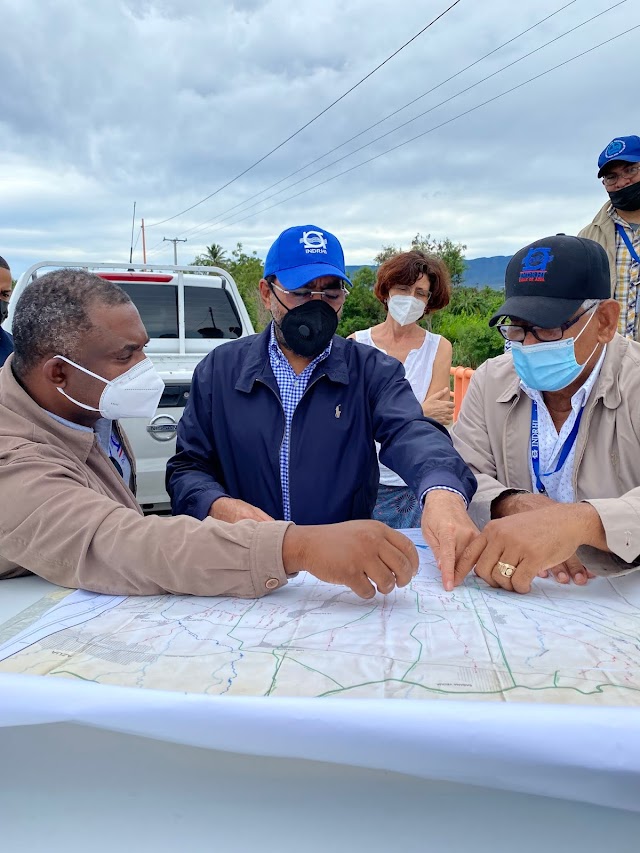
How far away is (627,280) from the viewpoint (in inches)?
159

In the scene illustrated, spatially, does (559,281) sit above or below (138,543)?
above

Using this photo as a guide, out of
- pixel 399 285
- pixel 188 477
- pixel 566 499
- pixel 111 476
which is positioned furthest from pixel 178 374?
pixel 566 499

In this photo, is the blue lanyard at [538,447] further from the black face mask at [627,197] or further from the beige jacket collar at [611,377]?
the black face mask at [627,197]

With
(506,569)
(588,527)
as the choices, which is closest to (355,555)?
(506,569)

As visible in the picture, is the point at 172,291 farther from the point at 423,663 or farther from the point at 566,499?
the point at 423,663

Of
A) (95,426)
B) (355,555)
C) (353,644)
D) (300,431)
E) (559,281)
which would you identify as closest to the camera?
(353,644)

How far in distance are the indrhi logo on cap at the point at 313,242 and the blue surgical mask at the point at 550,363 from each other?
766mm

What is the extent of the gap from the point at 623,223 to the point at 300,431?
2.84 meters

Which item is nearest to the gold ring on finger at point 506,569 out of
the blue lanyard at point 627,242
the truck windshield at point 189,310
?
the blue lanyard at point 627,242

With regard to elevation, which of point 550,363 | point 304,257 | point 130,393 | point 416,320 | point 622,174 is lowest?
point 130,393

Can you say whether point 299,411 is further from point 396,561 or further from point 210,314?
point 210,314

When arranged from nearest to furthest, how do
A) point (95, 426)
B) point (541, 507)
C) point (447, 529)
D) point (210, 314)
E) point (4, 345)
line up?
point (447, 529)
point (541, 507)
point (95, 426)
point (4, 345)
point (210, 314)

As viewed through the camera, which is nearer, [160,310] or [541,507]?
[541,507]

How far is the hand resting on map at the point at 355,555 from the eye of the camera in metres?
1.48
